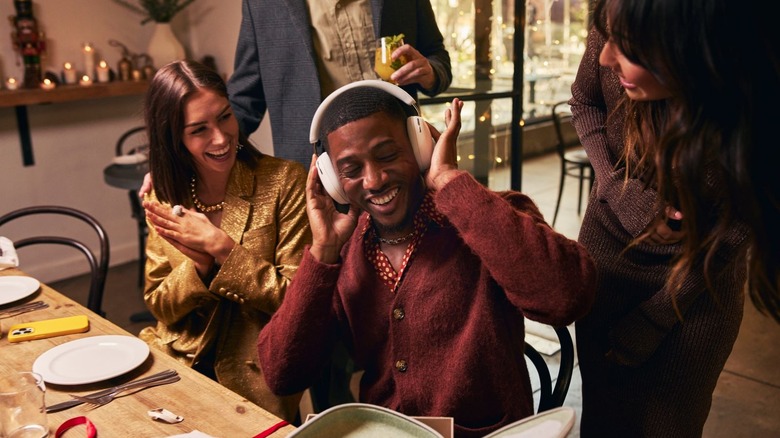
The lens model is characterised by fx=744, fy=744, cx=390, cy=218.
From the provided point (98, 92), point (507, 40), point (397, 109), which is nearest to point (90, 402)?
point (397, 109)

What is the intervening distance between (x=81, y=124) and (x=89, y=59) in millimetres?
379

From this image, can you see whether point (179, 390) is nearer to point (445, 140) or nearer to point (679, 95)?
point (445, 140)

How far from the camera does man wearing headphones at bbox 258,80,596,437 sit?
1294 millimetres

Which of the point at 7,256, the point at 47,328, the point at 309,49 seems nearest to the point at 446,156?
the point at 309,49

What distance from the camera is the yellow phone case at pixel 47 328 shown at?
163 cm

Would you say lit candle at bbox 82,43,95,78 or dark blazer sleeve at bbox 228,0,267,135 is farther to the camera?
lit candle at bbox 82,43,95,78

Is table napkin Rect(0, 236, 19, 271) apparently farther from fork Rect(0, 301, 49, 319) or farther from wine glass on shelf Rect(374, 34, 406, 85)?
wine glass on shelf Rect(374, 34, 406, 85)

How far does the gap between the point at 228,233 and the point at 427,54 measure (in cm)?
80

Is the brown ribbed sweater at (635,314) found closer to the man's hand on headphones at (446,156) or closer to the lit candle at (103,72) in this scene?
the man's hand on headphones at (446,156)

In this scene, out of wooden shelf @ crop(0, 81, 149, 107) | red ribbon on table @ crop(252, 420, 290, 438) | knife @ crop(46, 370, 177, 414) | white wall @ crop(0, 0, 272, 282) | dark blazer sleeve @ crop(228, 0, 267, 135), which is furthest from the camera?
white wall @ crop(0, 0, 272, 282)

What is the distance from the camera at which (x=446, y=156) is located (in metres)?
1.30

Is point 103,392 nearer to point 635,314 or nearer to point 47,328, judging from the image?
point 47,328

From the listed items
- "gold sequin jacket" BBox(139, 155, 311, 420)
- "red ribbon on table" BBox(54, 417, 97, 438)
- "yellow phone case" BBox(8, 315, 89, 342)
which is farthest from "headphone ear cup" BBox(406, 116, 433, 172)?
"yellow phone case" BBox(8, 315, 89, 342)

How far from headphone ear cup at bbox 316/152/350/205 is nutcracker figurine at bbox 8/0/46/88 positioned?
3137mm
